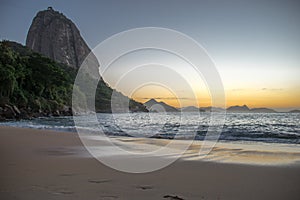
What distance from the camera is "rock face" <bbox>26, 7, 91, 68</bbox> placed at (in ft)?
483

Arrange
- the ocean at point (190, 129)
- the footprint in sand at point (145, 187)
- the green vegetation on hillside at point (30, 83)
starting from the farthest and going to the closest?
the green vegetation on hillside at point (30, 83) → the ocean at point (190, 129) → the footprint in sand at point (145, 187)

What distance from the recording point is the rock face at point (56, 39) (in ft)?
483

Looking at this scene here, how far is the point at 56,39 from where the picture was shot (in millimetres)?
147750

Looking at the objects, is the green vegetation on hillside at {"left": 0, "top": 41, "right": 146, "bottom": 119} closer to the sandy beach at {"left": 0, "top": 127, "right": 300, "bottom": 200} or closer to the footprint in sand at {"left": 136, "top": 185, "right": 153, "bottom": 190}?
the sandy beach at {"left": 0, "top": 127, "right": 300, "bottom": 200}

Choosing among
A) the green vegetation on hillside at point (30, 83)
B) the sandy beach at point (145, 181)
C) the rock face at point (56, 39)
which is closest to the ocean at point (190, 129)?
the sandy beach at point (145, 181)

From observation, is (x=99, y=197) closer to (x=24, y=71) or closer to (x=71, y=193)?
(x=71, y=193)

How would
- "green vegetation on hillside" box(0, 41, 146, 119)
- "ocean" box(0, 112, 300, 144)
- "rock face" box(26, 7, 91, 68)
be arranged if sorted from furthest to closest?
"rock face" box(26, 7, 91, 68)
"green vegetation on hillside" box(0, 41, 146, 119)
"ocean" box(0, 112, 300, 144)

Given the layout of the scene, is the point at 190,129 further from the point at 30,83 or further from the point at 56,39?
the point at 56,39

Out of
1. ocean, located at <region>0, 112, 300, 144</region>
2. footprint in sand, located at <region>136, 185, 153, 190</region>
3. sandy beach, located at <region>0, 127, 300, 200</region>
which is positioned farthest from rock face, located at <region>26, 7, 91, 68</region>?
footprint in sand, located at <region>136, 185, 153, 190</region>

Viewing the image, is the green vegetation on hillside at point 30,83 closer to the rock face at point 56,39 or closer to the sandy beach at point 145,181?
the sandy beach at point 145,181

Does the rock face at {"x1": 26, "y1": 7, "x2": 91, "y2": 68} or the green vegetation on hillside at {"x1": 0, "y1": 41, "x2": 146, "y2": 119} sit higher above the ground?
the rock face at {"x1": 26, "y1": 7, "x2": 91, "y2": 68}

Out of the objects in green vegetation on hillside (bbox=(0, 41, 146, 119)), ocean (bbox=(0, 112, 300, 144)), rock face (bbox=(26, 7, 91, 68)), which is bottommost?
ocean (bbox=(0, 112, 300, 144))

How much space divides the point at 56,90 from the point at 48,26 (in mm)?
101247

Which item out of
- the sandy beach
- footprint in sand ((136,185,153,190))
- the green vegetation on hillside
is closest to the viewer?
the sandy beach
